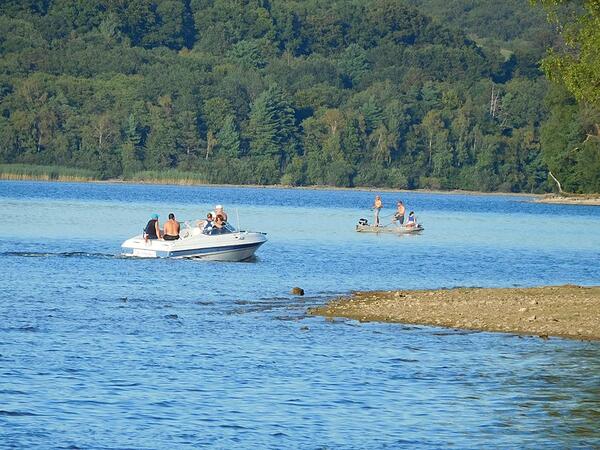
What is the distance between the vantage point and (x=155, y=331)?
25953 millimetres

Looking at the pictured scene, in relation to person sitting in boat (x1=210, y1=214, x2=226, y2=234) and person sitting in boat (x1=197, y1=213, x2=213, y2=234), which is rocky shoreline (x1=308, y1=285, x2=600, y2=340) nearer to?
person sitting in boat (x1=210, y1=214, x2=226, y2=234)

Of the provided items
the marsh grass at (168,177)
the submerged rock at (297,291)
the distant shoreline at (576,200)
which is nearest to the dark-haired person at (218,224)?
the submerged rock at (297,291)

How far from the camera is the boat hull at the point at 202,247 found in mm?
42156

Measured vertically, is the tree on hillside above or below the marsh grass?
above

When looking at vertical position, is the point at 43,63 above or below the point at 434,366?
above

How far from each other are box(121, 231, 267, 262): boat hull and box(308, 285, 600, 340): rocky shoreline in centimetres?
1102

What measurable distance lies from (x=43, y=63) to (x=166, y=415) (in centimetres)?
18388

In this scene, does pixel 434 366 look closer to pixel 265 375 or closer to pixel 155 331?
pixel 265 375

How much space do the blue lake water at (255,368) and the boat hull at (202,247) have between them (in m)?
0.50

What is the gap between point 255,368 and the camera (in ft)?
72.2

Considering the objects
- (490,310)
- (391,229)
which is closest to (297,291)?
(490,310)

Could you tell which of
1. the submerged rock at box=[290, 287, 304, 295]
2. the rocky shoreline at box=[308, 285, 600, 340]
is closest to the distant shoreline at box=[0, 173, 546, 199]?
the submerged rock at box=[290, 287, 304, 295]

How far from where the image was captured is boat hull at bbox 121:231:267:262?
138 feet

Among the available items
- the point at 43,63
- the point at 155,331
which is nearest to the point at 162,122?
the point at 43,63
